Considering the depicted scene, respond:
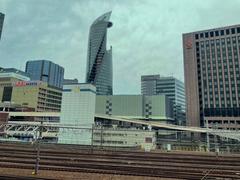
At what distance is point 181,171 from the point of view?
74.3ft

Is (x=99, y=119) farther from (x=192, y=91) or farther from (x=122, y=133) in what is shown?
(x=122, y=133)

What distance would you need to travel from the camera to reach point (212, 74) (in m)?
172

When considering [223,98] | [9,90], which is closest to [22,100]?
[9,90]

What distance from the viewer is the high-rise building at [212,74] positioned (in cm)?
16350

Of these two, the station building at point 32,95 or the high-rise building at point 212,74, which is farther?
the station building at point 32,95

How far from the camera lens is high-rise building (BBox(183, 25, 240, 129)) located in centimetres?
16350

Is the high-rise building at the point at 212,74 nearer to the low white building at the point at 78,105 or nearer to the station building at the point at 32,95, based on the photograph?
the station building at the point at 32,95

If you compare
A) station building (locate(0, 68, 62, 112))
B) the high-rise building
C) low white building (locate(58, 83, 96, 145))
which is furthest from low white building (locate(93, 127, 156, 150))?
station building (locate(0, 68, 62, 112))

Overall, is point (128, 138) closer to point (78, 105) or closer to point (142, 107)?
point (78, 105)

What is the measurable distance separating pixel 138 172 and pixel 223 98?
15753 cm

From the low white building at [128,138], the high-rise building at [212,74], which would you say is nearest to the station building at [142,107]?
→ the high-rise building at [212,74]

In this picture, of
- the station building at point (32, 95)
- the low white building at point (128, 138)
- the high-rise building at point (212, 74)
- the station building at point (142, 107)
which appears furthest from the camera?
the station building at point (142, 107)

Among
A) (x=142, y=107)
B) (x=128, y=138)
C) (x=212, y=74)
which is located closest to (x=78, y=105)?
(x=128, y=138)

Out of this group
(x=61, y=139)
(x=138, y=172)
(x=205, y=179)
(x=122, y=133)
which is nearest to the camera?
(x=205, y=179)
